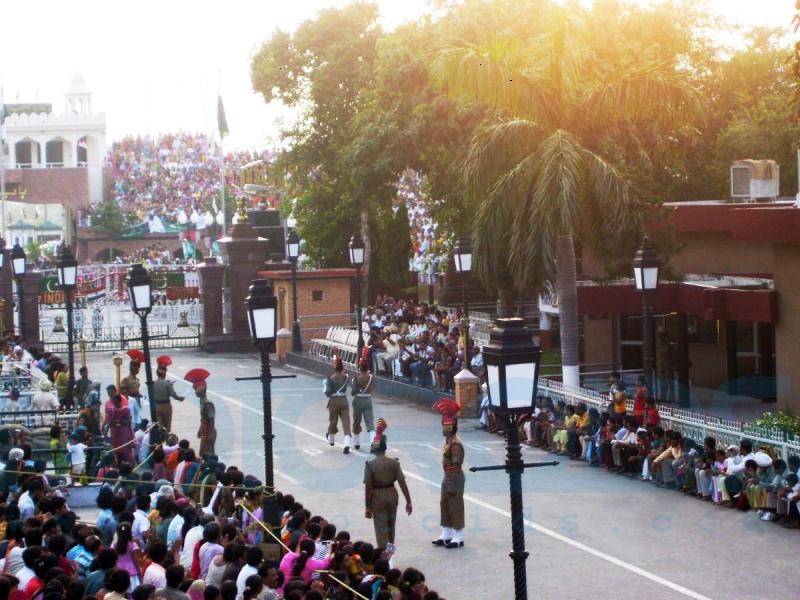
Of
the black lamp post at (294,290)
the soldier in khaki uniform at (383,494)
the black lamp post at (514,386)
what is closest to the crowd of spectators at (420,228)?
the black lamp post at (294,290)

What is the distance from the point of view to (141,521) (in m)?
15.0

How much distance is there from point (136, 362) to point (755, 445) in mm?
11236

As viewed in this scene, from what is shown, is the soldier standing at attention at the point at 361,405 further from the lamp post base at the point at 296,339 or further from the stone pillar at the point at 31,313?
the stone pillar at the point at 31,313

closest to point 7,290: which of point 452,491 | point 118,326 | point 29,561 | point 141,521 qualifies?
point 118,326

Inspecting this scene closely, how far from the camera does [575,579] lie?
16797 millimetres

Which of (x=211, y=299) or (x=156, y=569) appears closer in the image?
(x=156, y=569)

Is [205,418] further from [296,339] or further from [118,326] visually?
[118,326]

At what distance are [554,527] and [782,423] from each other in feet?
16.5

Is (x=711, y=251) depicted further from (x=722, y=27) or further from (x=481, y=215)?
(x=722, y=27)

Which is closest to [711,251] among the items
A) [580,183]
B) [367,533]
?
[580,183]

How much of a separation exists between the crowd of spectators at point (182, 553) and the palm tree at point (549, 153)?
11248 millimetres

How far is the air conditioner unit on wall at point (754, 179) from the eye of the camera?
3359 centimetres

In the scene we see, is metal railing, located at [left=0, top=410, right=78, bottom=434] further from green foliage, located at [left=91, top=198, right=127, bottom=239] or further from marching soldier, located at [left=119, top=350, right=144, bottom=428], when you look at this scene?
green foliage, located at [left=91, top=198, right=127, bottom=239]

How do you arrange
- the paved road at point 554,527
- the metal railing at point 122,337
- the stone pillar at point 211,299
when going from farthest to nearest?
the metal railing at point 122,337 < the stone pillar at point 211,299 < the paved road at point 554,527
